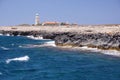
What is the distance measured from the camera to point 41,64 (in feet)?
113

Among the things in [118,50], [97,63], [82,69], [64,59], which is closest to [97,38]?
[118,50]

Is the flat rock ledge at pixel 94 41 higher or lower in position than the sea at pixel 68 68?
higher

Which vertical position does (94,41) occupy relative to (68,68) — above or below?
above

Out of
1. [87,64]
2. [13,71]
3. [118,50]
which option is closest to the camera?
[13,71]

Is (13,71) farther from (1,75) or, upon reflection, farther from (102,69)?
(102,69)

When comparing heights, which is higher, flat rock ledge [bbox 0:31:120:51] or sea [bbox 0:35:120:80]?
flat rock ledge [bbox 0:31:120:51]

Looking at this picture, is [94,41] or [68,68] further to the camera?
[94,41]

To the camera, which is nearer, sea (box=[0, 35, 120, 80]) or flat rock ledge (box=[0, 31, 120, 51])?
sea (box=[0, 35, 120, 80])

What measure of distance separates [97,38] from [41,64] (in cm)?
1502

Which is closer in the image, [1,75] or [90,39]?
[1,75]

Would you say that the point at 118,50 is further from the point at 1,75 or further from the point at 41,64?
the point at 1,75

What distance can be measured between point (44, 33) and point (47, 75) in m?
66.2

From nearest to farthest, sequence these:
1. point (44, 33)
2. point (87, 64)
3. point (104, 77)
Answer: point (104, 77), point (87, 64), point (44, 33)

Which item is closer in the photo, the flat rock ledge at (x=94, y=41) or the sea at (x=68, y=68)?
the sea at (x=68, y=68)
